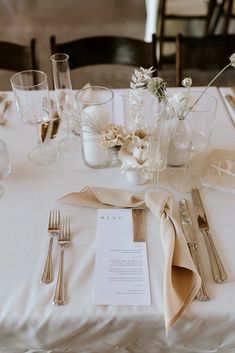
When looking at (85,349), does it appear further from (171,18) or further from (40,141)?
(171,18)

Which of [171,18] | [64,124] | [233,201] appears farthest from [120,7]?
A: [233,201]

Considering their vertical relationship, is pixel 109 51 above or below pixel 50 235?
above

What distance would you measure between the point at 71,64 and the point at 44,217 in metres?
0.90

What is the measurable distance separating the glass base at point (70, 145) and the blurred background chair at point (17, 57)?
500 mm

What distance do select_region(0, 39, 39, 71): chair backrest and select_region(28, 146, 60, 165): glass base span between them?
540 mm

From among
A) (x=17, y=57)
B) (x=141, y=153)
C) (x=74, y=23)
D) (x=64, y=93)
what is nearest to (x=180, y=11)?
(x=74, y=23)

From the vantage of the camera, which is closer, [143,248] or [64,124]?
[143,248]

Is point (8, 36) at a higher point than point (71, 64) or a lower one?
lower

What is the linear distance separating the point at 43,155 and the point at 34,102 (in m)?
0.15

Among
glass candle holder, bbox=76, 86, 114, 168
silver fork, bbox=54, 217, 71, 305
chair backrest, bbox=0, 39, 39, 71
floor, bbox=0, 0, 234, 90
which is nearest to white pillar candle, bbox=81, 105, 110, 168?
glass candle holder, bbox=76, 86, 114, 168

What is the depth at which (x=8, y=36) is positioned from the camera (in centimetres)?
343

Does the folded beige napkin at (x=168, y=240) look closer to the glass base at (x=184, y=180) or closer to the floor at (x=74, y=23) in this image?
the glass base at (x=184, y=180)

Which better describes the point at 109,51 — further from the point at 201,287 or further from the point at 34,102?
the point at 201,287

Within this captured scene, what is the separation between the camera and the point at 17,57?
1434mm
